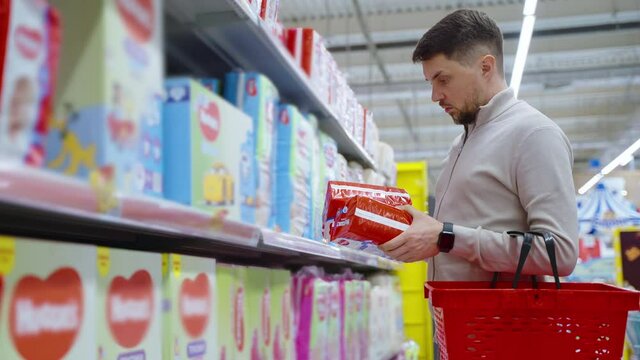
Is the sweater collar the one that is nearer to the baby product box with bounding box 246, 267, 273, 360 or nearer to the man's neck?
the man's neck

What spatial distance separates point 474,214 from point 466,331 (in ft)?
1.32

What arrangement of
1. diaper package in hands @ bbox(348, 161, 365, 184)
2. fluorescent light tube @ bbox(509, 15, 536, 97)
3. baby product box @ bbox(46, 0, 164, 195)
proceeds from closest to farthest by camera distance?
baby product box @ bbox(46, 0, 164, 195), diaper package in hands @ bbox(348, 161, 365, 184), fluorescent light tube @ bbox(509, 15, 536, 97)

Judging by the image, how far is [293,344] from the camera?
7.65 feet

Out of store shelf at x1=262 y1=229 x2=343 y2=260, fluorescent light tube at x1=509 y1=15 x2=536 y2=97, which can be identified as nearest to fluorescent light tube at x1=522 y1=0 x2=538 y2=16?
fluorescent light tube at x1=509 y1=15 x2=536 y2=97

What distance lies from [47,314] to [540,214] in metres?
1.23

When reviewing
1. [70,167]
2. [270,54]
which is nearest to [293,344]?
[270,54]

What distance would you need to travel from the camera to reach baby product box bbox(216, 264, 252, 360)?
64.8 inches

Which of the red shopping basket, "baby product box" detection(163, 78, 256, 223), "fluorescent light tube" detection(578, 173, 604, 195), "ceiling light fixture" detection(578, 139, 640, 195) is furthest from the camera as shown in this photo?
"fluorescent light tube" detection(578, 173, 604, 195)

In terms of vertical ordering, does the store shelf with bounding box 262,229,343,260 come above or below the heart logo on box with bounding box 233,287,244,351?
above

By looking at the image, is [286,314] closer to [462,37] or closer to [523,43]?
[462,37]

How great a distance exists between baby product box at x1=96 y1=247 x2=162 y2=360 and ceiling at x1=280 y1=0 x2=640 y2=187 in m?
7.04

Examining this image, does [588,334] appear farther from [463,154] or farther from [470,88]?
[470,88]

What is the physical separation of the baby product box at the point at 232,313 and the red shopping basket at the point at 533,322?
49cm

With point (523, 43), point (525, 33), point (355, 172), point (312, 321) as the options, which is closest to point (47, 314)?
point (312, 321)
